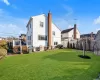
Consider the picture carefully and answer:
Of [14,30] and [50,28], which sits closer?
[50,28]

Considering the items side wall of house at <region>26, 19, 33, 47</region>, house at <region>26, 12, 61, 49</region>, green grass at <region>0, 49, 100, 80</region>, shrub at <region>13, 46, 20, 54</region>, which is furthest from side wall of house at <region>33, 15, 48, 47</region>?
green grass at <region>0, 49, 100, 80</region>

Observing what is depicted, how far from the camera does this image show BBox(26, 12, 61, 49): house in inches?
1313

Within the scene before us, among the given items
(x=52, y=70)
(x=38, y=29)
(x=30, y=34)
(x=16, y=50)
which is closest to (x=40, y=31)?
(x=38, y=29)

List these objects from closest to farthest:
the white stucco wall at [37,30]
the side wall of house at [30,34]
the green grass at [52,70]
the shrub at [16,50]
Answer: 1. the green grass at [52,70]
2. the shrub at [16,50]
3. the white stucco wall at [37,30]
4. the side wall of house at [30,34]

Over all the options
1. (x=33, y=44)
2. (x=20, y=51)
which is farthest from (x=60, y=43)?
(x=20, y=51)

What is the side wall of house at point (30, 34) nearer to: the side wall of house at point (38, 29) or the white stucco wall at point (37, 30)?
the white stucco wall at point (37, 30)

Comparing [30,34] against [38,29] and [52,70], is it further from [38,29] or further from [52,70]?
[52,70]

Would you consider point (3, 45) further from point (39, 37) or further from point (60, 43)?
point (60, 43)

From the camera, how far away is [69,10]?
25422 mm

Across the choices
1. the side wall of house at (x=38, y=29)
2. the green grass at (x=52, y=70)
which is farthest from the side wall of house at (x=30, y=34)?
the green grass at (x=52, y=70)

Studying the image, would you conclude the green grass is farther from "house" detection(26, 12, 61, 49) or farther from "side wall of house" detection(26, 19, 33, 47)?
"side wall of house" detection(26, 19, 33, 47)

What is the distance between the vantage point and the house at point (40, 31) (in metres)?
33.3

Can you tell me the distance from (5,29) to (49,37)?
13.2 metres

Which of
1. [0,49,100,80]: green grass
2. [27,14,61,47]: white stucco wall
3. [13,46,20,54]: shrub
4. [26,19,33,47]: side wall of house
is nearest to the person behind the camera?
A: [0,49,100,80]: green grass
